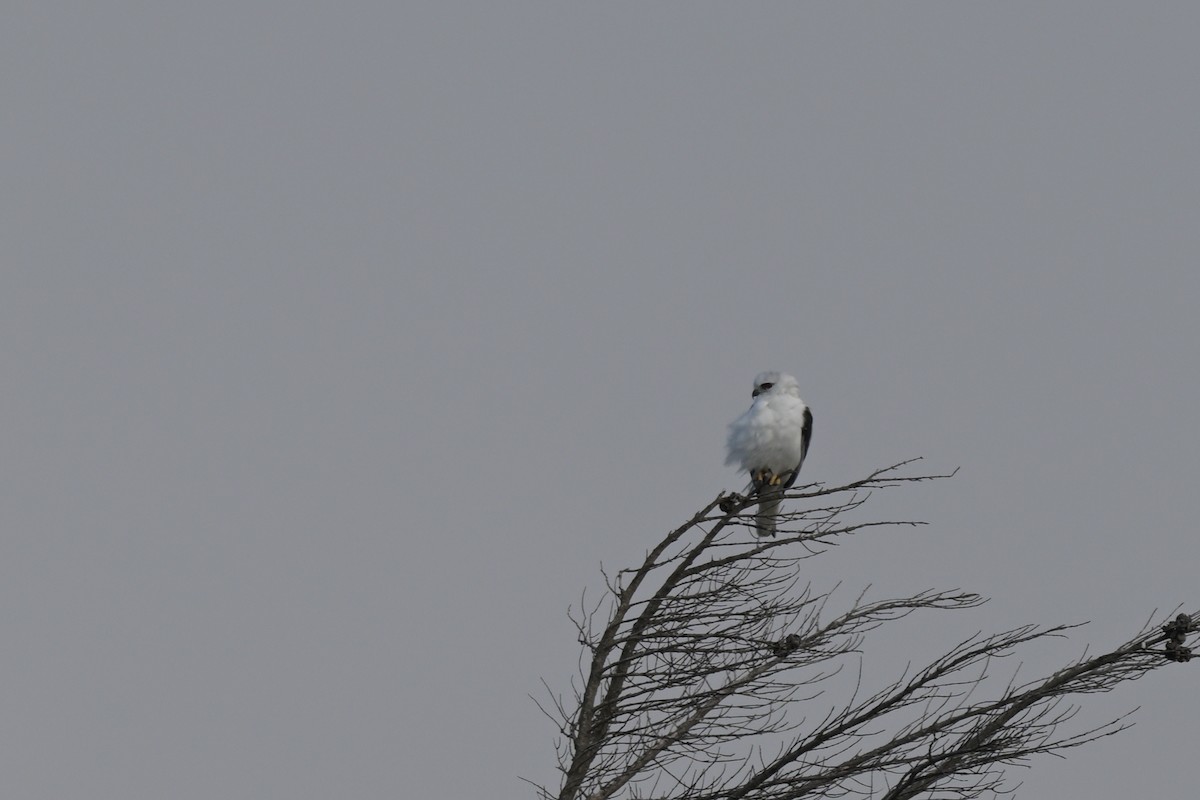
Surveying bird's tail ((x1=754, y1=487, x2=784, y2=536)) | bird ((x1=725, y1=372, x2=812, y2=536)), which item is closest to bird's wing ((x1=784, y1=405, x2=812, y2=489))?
bird ((x1=725, y1=372, x2=812, y2=536))

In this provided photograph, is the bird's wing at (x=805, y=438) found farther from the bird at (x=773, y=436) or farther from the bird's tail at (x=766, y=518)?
the bird's tail at (x=766, y=518)

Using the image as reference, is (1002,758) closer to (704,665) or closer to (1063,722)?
(1063,722)

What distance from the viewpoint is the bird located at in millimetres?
12383

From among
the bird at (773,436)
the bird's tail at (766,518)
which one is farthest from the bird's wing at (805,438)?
the bird's tail at (766,518)

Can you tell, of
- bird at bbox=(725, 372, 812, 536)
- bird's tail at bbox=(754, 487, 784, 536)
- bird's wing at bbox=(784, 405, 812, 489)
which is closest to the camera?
bird's tail at bbox=(754, 487, 784, 536)

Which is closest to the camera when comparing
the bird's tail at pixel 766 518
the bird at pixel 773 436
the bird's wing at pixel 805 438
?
the bird's tail at pixel 766 518

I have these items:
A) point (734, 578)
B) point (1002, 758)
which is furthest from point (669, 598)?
point (1002, 758)

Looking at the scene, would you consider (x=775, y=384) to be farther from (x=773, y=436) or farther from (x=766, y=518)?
(x=766, y=518)

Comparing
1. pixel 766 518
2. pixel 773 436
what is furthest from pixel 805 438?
pixel 766 518

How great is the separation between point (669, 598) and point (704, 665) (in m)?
0.51

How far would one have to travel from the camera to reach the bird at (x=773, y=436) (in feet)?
40.6

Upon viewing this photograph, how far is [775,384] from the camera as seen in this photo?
1292 cm

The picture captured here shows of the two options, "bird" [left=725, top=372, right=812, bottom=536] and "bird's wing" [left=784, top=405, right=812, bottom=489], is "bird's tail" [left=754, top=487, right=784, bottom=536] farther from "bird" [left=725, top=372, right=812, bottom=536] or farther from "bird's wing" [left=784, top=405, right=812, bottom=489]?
"bird's wing" [left=784, top=405, right=812, bottom=489]

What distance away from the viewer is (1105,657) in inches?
342
